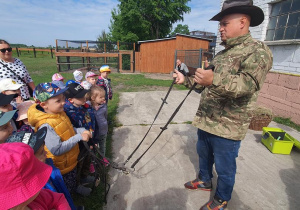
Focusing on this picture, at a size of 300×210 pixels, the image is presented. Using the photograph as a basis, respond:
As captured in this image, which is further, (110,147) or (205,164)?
(110,147)

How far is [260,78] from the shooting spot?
57.6 inches

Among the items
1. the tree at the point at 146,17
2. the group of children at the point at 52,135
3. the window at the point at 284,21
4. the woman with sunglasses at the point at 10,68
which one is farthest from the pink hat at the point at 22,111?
the tree at the point at 146,17

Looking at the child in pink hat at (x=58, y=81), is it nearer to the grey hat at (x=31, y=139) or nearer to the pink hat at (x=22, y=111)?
the pink hat at (x=22, y=111)

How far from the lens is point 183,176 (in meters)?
2.74

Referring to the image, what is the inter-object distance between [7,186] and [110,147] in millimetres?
2743

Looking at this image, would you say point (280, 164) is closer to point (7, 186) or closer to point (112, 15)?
point (7, 186)

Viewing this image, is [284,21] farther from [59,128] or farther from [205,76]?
[59,128]

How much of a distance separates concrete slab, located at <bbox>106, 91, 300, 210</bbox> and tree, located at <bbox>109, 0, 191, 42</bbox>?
832 inches

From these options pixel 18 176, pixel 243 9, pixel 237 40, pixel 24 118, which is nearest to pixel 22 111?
pixel 24 118

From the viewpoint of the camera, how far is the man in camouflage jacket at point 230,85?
140 centimetres

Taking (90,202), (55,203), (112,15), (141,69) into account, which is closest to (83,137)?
(55,203)

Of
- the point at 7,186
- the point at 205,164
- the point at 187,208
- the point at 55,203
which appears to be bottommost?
the point at 187,208

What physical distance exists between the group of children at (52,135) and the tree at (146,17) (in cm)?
2193

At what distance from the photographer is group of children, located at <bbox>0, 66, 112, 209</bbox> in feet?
2.76
